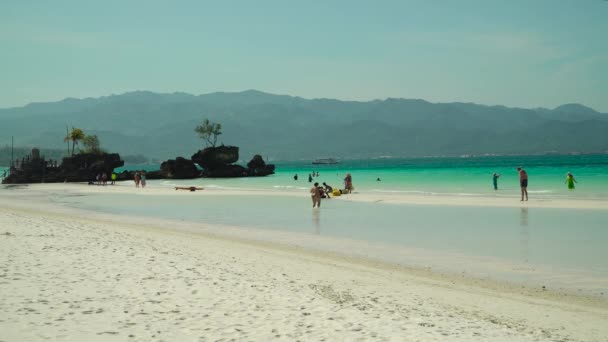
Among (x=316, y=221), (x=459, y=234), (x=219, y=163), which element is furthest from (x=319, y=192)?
(x=219, y=163)

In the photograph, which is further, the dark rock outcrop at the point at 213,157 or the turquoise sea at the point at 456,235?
the dark rock outcrop at the point at 213,157

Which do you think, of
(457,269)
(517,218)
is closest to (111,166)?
(517,218)

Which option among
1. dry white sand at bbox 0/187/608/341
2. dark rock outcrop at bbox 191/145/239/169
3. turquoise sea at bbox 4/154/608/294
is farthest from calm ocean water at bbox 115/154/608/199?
dry white sand at bbox 0/187/608/341

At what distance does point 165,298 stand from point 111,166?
81.9 m

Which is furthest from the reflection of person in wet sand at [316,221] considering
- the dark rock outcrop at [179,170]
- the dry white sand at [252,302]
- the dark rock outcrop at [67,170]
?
the dark rock outcrop at [179,170]

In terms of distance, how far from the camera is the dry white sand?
20.6ft

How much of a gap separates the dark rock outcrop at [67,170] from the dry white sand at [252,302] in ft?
243

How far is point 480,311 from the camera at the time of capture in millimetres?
7660

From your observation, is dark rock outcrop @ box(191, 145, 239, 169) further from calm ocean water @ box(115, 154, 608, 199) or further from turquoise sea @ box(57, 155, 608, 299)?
turquoise sea @ box(57, 155, 608, 299)

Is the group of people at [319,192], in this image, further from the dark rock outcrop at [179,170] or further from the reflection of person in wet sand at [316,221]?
the dark rock outcrop at [179,170]

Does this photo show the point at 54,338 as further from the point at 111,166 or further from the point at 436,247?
the point at 111,166

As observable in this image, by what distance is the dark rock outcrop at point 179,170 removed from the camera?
87.8 metres

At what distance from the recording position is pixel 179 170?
8800 cm

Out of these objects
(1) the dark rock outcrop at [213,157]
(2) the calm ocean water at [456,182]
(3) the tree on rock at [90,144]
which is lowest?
(2) the calm ocean water at [456,182]
